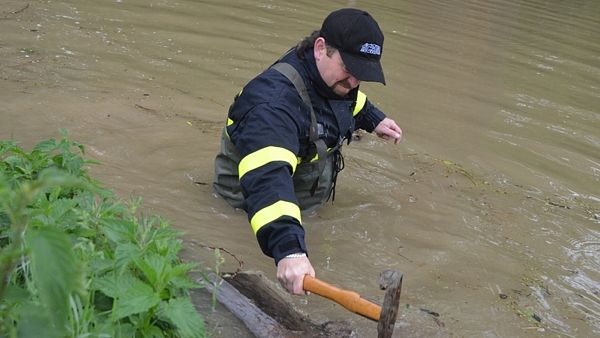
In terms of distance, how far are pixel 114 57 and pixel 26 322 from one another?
5.18 m

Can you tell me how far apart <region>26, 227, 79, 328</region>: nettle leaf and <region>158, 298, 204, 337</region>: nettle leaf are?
856 mm

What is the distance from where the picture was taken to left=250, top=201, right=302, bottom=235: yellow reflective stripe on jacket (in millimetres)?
2740

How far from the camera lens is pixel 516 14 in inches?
502

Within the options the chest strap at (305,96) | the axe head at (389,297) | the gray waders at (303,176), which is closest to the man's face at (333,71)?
the chest strap at (305,96)

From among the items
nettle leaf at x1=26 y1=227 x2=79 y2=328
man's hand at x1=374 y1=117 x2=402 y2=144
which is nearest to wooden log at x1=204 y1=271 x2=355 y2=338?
nettle leaf at x1=26 y1=227 x2=79 y2=328

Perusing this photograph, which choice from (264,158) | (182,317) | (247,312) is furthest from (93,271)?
(264,158)

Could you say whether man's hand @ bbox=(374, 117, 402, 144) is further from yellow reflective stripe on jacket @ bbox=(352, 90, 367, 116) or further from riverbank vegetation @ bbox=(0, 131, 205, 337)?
riverbank vegetation @ bbox=(0, 131, 205, 337)

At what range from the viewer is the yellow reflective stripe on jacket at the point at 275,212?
108 inches

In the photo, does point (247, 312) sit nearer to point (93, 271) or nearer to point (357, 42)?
point (93, 271)

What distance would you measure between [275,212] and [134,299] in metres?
0.80

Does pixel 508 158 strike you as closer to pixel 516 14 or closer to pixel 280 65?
pixel 280 65

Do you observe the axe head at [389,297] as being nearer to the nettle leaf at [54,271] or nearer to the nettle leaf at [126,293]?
the nettle leaf at [126,293]

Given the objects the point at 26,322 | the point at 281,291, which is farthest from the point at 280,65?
the point at 26,322

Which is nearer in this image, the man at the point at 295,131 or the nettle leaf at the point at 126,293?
the nettle leaf at the point at 126,293
